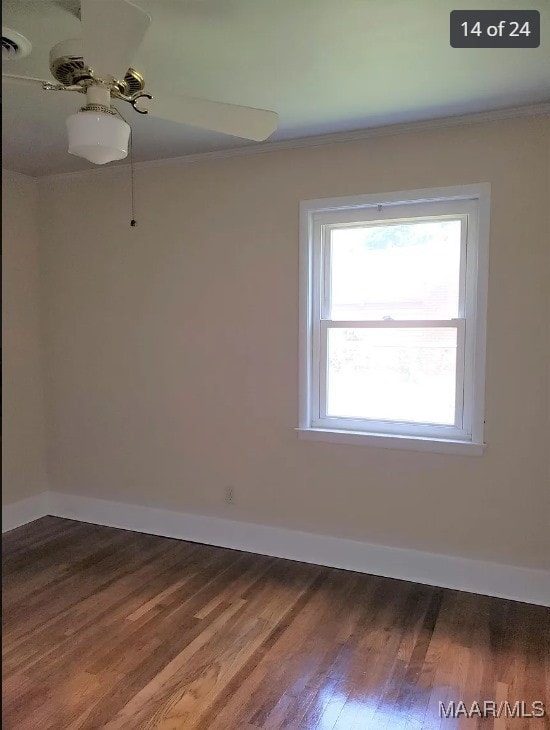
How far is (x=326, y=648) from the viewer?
2.50 meters

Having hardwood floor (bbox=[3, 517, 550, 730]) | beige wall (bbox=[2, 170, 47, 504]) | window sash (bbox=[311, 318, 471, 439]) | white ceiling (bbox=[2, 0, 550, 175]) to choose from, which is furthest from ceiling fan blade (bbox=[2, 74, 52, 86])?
beige wall (bbox=[2, 170, 47, 504])

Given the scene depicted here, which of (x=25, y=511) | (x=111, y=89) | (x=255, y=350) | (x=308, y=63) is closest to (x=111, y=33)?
(x=111, y=89)

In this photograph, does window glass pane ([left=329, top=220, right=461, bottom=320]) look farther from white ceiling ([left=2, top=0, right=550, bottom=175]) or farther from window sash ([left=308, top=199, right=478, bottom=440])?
white ceiling ([left=2, top=0, right=550, bottom=175])

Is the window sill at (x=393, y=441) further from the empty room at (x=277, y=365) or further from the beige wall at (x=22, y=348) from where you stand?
the beige wall at (x=22, y=348)

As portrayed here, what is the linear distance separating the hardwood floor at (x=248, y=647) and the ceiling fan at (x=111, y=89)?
202cm

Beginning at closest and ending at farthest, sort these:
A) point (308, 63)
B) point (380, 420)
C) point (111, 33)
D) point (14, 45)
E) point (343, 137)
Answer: point (111, 33) → point (14, 45) → point (308, 63) → point (343, 137) → point (380, 420)

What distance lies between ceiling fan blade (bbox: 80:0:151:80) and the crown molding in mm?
1717

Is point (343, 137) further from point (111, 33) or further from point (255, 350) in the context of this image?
point (111, 33)

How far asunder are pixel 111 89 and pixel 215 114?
0.34 metres

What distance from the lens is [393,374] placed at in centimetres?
321

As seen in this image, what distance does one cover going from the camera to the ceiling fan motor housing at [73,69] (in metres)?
1.69

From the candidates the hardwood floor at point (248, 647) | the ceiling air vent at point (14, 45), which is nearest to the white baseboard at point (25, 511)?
the hardwood floor at point (248, 647)

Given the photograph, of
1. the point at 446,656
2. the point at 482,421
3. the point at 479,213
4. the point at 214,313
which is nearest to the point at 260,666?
the point at 446,656

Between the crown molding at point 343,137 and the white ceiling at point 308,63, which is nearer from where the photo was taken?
the white ceiling at point 308,63
